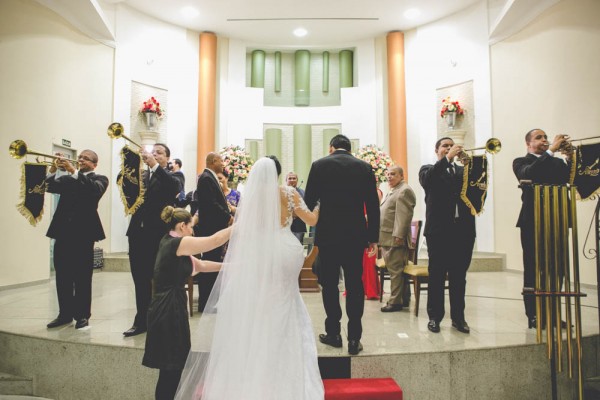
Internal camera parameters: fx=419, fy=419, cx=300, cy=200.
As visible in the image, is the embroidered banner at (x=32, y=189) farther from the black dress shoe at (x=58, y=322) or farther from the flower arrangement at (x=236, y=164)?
the flower arrangement at (x=236, y=164)

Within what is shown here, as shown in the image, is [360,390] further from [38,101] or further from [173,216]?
[38,101]

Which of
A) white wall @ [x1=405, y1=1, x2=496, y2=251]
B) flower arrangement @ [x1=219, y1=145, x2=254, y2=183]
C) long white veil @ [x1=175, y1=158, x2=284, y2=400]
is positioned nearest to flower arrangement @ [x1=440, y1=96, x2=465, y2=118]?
white wall @ [x1=405, y1=1, x2=496, y2=251]

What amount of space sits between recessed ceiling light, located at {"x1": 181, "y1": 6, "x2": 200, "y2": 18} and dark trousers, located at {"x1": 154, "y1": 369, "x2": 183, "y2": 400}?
8.45 metres

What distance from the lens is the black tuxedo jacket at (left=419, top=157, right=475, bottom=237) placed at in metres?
3.88

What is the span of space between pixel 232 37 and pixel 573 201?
30.4ft

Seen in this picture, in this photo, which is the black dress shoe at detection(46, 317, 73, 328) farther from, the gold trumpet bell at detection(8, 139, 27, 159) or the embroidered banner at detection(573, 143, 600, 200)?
the embroidered banner at detection(573, 143, 600, 200)

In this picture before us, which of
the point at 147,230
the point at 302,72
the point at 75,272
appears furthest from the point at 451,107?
the point at 75,272

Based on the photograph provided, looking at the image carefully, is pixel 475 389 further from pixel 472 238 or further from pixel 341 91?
pixel 341 91

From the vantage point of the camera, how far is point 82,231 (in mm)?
3982

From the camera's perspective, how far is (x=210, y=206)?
14.6 ft

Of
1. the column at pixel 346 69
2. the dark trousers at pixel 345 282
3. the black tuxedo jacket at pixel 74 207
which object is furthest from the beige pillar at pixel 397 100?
the black tuxedo jacket at pixel 74 207

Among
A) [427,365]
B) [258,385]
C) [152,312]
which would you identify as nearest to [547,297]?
[427,365]

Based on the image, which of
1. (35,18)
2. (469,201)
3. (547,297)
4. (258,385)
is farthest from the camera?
(35,18)

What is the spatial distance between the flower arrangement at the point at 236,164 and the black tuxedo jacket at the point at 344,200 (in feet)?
12.1
